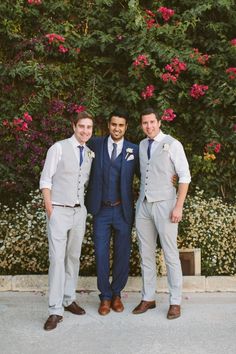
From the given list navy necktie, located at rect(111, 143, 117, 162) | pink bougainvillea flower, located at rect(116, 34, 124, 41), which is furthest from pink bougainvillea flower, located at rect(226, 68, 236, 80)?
navy necktie, located at rect(111, 143, 117, 162)

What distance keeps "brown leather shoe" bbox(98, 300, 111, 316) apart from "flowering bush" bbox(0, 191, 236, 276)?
81cm

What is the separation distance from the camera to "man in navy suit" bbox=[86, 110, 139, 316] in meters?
4.63

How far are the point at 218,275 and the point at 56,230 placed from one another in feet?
6.87

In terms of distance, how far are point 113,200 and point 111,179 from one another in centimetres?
19

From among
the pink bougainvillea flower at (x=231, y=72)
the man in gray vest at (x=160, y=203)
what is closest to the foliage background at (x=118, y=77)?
the pink bougainvillea flower at (x=231, y=72)

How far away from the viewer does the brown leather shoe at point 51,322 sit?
4.22 meters

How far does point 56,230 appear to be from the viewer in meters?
4.39

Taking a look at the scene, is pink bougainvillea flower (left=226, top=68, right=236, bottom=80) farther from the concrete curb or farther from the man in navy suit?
the concrete curb

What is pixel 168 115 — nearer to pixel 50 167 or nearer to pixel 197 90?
pixel 197 90

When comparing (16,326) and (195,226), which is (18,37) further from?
(16,326)

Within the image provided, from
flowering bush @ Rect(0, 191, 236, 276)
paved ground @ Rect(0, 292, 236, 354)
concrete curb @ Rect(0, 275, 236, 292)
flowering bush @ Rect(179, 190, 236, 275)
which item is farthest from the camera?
flowering bush @ Rect(179, 190, 236, 275)

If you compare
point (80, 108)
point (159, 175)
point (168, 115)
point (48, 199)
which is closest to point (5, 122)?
point (80, 108)

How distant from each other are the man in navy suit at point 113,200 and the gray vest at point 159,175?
0.18 metres

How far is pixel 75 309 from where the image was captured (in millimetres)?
4617
